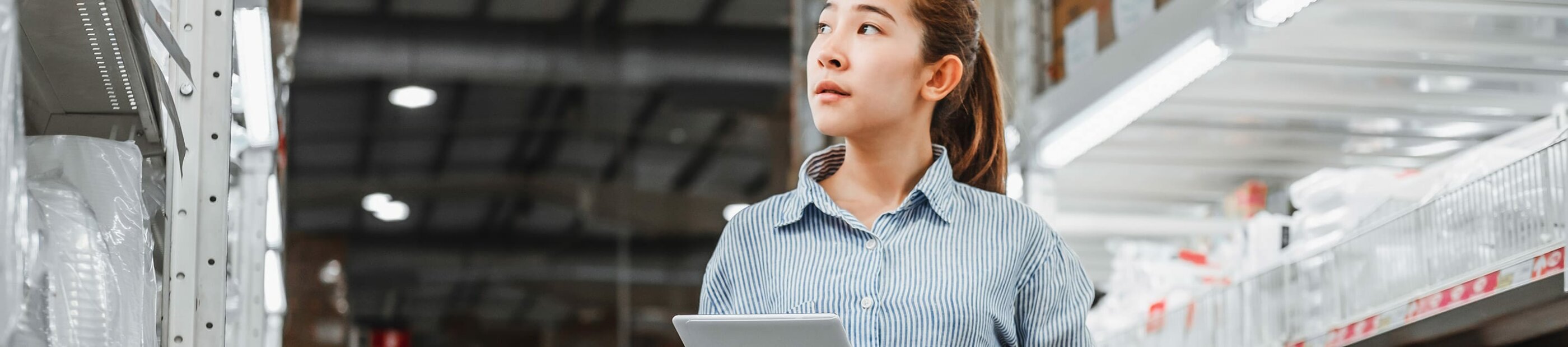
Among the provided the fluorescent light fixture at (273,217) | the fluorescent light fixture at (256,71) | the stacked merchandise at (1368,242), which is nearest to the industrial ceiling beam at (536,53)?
the fluorescent light fixture at (273,217)

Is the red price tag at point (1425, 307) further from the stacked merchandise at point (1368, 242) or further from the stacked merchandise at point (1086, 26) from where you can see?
the stacked merchandise at point (1086, 26)

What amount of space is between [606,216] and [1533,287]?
5986 millimetres

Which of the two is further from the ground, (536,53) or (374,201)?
(536,53)

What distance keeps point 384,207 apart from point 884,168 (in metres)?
5.80

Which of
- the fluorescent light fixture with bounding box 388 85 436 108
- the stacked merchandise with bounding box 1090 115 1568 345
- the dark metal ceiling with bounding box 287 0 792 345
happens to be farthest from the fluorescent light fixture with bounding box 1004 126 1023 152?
the fluorescent light fixture with bounding box 388 85 436 108

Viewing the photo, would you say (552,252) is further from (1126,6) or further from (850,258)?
(850,258)

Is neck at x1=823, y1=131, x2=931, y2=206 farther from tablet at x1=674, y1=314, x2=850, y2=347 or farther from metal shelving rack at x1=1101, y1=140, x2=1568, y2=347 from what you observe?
metal shelving rack at x1=1101, y1=140, x2=1568, y2=347

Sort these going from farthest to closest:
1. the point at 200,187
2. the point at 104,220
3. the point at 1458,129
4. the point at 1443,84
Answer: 1. the point at 1458,129
2. the point at 1443,84
3. the point at 200,187
4. the point at 104,220

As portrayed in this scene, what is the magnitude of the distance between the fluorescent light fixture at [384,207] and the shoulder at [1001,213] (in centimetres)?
579

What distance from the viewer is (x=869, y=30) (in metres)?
1.56

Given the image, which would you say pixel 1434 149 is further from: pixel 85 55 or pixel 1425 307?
pixel 85 55

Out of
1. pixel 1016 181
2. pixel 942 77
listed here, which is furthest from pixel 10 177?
pixel 1016 181

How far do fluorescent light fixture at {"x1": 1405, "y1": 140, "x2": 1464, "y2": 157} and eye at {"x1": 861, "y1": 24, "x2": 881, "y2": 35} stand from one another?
55.2 inches

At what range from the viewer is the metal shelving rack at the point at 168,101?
1.36 meters
